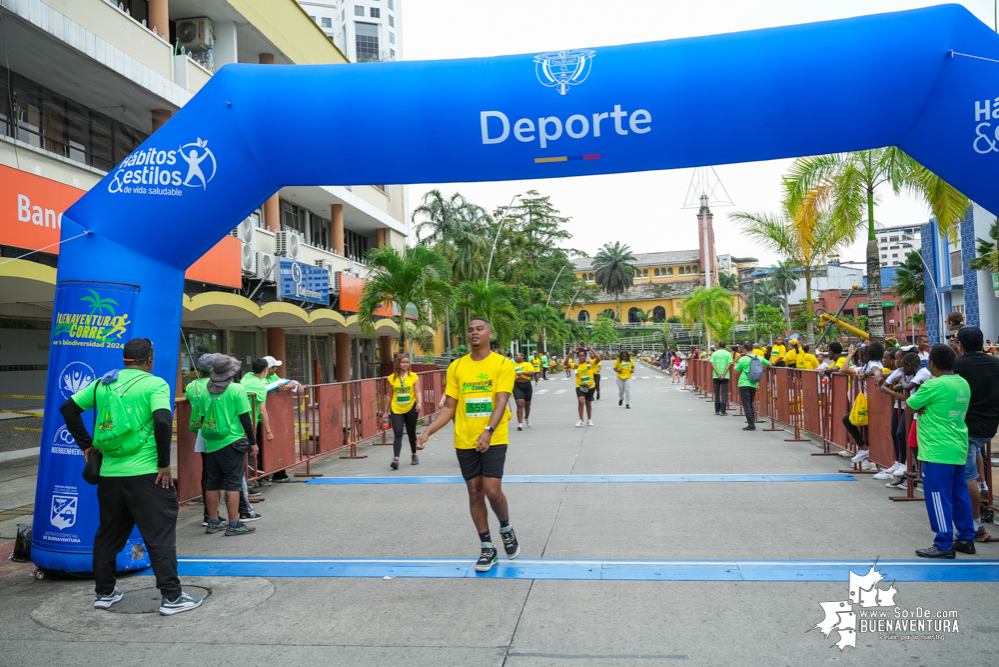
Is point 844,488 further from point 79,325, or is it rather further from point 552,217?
point 552,217

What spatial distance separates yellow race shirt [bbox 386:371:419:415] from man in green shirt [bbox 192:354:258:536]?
14.3 ft

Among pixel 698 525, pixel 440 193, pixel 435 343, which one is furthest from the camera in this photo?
pixel 440 193

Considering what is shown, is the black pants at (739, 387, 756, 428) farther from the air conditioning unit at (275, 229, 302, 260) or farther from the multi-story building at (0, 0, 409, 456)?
the air conditioning unit at (275, 229, 302, 260)

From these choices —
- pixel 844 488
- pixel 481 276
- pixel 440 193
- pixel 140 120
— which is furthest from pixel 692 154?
pixel 440 193

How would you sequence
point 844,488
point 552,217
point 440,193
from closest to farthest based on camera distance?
point 844,488 < point 440,193 < point 552,217

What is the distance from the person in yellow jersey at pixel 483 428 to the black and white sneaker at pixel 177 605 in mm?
1954

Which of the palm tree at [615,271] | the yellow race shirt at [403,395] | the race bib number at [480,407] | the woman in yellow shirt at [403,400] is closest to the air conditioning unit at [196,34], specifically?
the woman in yellow shirt at [403,400]

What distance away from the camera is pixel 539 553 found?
20.0ft

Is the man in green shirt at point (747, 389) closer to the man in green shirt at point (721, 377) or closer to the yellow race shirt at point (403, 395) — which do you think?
the man in green shirt at point (721, 377)

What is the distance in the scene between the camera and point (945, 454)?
5688mm

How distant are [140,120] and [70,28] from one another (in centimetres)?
471

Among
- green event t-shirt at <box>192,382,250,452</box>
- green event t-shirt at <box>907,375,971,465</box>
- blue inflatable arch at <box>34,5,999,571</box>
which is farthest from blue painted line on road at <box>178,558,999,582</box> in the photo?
blue inflatable arch at <box>34,5,999,571</box>

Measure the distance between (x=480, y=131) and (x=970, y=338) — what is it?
169 inches

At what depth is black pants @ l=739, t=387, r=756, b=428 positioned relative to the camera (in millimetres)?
15102
